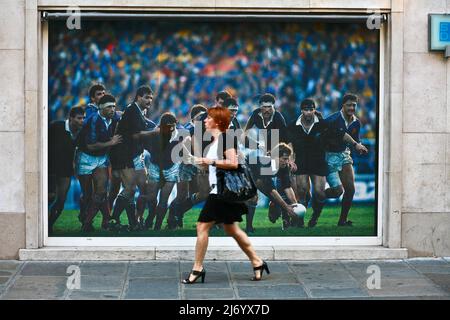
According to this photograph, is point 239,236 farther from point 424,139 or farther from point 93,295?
point 424,139

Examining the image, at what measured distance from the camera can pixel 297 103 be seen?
10.1 metres

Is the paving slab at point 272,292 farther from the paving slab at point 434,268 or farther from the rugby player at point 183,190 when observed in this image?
the rugby player at point 183,190

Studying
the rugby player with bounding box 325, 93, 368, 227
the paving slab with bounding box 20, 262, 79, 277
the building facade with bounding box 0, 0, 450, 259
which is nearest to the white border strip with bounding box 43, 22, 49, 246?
the building facade with bounding box 0, 0, 450, 259

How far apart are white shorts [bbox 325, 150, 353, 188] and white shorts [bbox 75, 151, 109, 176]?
2.63m

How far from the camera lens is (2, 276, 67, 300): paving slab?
8.10m

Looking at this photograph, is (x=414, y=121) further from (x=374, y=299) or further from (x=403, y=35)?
(x=374, y=299)

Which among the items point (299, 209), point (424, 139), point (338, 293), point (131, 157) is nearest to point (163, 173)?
point (131, 157)

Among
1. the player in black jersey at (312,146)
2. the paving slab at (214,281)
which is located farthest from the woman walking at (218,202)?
the player in black jersey at (312,146)

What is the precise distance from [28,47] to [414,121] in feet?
14.8

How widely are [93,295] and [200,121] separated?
2.75 metres

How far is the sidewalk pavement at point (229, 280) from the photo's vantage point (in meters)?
8.18

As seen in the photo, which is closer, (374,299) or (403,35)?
(374,299)
